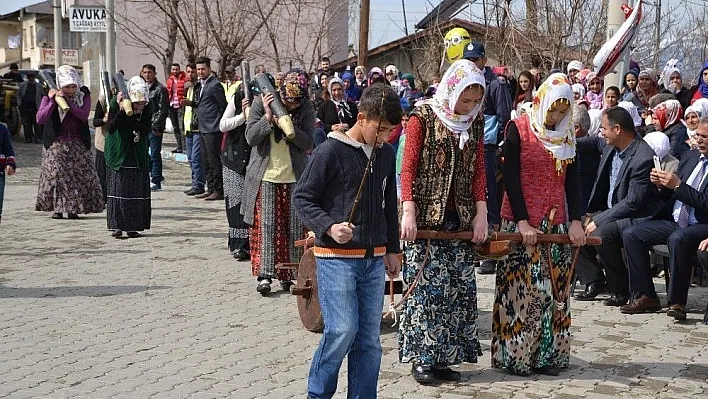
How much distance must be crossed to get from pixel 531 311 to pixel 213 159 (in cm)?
953

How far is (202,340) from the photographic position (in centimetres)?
750

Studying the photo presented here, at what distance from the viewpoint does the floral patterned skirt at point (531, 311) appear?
6621 mm

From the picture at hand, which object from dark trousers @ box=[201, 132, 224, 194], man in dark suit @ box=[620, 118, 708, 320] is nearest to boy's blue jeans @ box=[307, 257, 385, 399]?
man in dark suit @ box=[620, 118, 708, 320]

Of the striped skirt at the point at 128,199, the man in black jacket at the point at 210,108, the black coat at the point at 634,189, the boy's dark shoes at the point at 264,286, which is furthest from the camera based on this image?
the man in black jacket at the point at 210,108

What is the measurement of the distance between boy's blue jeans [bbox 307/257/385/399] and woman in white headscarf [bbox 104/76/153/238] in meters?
7.14

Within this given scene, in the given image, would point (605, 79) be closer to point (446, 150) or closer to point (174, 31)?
point (446, 150)

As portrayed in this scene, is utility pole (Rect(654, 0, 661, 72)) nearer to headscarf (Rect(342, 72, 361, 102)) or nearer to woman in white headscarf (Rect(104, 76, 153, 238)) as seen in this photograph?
headscarf (Rect(342, 72, 361, 102))

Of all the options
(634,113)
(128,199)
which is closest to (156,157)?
(128,199)

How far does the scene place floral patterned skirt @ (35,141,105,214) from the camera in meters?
13.6

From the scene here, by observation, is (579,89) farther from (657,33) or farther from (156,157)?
(657,33)

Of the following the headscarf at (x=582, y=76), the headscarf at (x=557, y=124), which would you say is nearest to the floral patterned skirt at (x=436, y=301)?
the headscarf at (x=557, y=124)

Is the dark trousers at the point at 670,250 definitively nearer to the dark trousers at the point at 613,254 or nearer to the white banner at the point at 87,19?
the dark trousers at the point at 613,254

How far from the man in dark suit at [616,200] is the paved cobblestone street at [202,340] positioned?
29cm

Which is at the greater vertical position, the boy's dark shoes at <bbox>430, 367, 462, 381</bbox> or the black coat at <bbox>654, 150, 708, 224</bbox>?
the black coat at <bbox>654, 150, 708, 224</bbox>
